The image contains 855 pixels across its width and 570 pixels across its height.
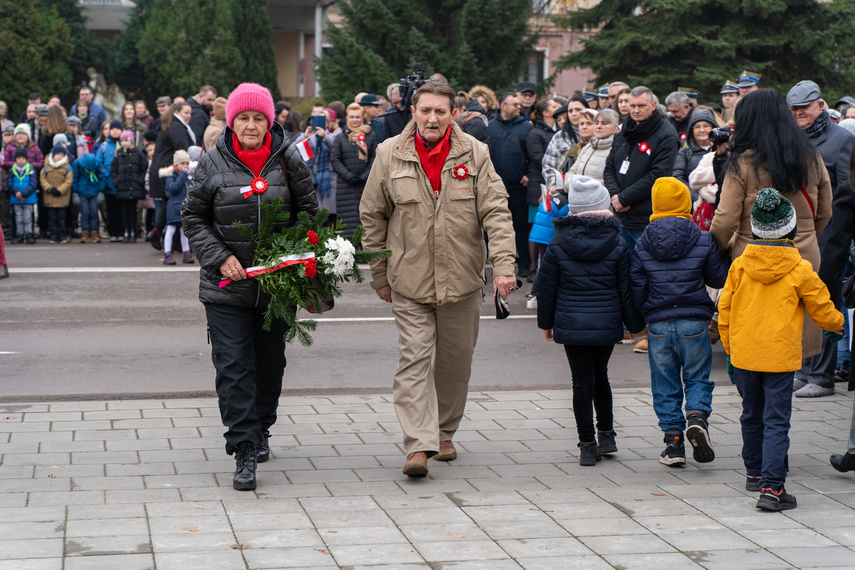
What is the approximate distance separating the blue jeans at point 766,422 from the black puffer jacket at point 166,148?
12020 mm

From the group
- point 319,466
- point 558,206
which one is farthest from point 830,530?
point 558,206

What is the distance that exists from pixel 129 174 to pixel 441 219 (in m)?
13.0

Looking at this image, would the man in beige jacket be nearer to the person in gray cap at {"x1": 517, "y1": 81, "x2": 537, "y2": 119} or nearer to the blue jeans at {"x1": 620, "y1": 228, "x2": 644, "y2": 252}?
the blue jeans at {"x1": 620, "y1": 228, "x2": 644, "y2": 252}

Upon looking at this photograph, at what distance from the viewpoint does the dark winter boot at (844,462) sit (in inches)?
239

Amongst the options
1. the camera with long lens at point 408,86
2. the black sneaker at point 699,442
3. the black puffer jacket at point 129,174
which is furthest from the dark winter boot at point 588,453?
the black puffer jacket at point 129,174

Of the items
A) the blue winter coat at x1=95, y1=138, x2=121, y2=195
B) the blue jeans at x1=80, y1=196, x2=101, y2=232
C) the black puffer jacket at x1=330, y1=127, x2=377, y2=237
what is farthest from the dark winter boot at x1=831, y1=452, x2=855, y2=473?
the blue jeans at x1=80, y1=196, x2=101, y2=232

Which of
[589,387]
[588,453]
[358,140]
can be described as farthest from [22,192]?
[588,453]

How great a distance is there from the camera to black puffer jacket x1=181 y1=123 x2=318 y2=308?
19.9 ft

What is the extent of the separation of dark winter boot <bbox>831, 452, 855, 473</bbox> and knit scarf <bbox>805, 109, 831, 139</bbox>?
2.80 meters

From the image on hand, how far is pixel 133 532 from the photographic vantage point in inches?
201

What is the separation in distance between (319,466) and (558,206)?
5.75 meters

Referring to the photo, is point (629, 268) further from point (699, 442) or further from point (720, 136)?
point (720, 136)

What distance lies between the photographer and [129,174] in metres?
18.3

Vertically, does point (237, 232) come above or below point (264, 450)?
above
